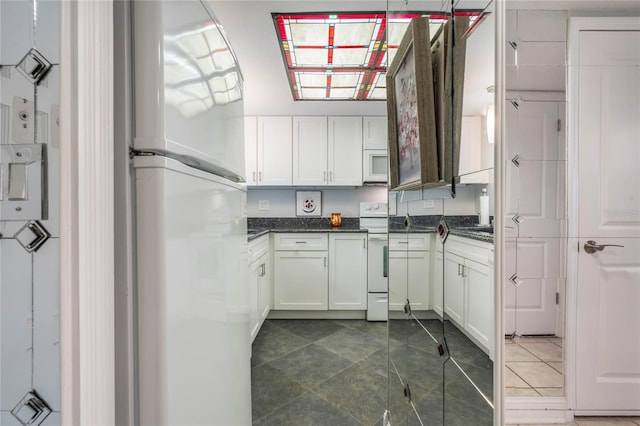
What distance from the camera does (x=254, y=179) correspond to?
321cm

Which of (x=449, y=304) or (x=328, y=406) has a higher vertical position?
(x=449, y=304)

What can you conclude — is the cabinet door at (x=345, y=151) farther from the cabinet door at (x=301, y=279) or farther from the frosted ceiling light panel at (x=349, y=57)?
the frosted ceiling light panel at (x=349, y=57)

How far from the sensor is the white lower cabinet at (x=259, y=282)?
223 cm

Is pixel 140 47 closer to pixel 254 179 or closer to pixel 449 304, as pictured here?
pixel 449 304

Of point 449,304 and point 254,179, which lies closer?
point 449,304

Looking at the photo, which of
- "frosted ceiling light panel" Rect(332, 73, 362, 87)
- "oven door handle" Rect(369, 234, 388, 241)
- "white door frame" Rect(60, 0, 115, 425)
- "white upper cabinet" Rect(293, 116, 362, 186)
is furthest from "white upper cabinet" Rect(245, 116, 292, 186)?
"white door frame" Rect(60, 0, 115, 425)

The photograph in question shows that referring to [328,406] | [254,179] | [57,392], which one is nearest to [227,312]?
[57,392]

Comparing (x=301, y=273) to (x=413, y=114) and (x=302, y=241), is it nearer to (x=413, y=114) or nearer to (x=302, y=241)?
(x=302, y=241)

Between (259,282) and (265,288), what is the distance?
0.24 metres

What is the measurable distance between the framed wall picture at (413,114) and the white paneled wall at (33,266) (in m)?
0.81

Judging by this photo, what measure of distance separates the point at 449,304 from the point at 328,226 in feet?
8.94

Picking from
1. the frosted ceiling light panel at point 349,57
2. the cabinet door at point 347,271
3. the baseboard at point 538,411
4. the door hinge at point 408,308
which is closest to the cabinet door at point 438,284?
the door hinge at point 408,308

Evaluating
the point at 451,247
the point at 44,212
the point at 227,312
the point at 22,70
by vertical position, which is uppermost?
the point at 22,70

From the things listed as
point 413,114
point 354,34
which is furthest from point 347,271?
point 413,114
